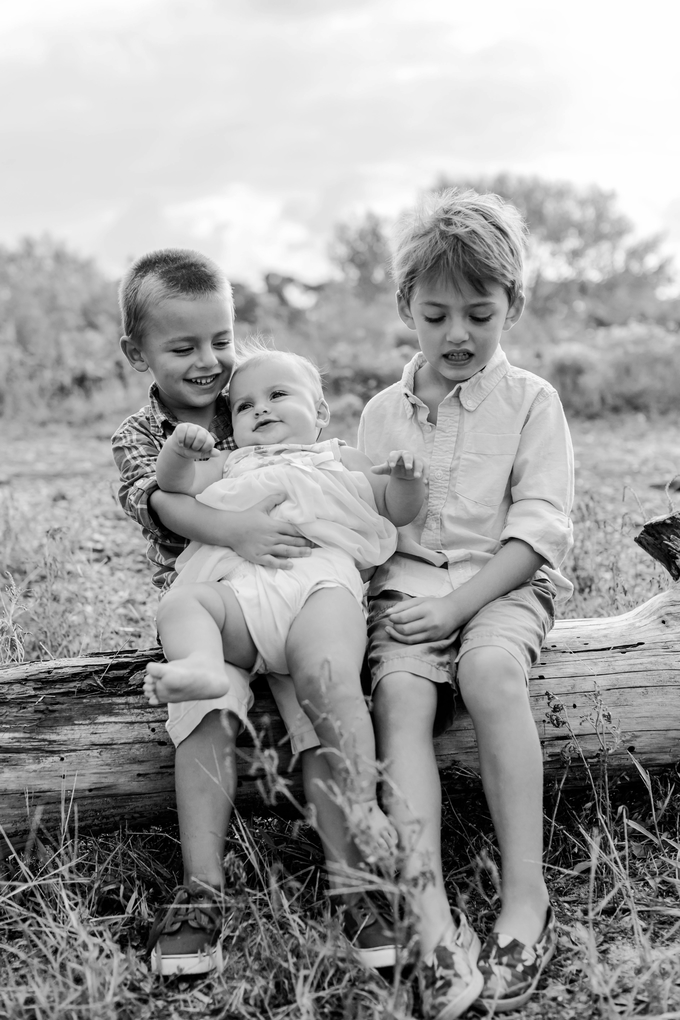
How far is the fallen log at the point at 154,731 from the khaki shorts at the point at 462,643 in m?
0.14

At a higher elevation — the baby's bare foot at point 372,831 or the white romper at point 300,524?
the white romper at point 300,524

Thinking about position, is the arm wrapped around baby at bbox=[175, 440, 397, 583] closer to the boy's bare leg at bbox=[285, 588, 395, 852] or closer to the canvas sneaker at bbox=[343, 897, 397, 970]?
the boy's bare leg at bbox=[285, 588, 395, 852]

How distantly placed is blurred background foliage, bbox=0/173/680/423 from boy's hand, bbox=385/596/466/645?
0.75m

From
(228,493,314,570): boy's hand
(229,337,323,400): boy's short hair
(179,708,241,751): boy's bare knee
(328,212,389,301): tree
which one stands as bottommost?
(179,708,241,751): boy's bare knee

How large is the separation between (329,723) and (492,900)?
633 millimetres

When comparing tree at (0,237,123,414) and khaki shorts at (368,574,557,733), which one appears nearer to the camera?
khaki shorts at (368,574,557,733)

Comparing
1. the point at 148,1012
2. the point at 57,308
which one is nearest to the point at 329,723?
the point at 148,1012

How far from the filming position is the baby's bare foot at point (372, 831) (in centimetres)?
169

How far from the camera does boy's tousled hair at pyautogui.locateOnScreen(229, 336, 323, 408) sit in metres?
A: 2.57

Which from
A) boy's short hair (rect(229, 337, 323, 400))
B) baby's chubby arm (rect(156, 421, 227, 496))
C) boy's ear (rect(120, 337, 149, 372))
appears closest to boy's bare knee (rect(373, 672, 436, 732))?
baby's chubby arm (rect(156, 421, 227, 496))

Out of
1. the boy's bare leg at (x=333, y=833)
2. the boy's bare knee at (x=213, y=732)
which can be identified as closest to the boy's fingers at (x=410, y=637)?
the boy's bare leg at (x=333, y=833)

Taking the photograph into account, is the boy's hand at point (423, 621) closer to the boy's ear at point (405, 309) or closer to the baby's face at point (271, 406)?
the baby's face at point (271, 406)

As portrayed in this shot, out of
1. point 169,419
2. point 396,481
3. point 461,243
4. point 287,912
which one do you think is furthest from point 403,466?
point 287,912

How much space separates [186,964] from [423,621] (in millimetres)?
926
